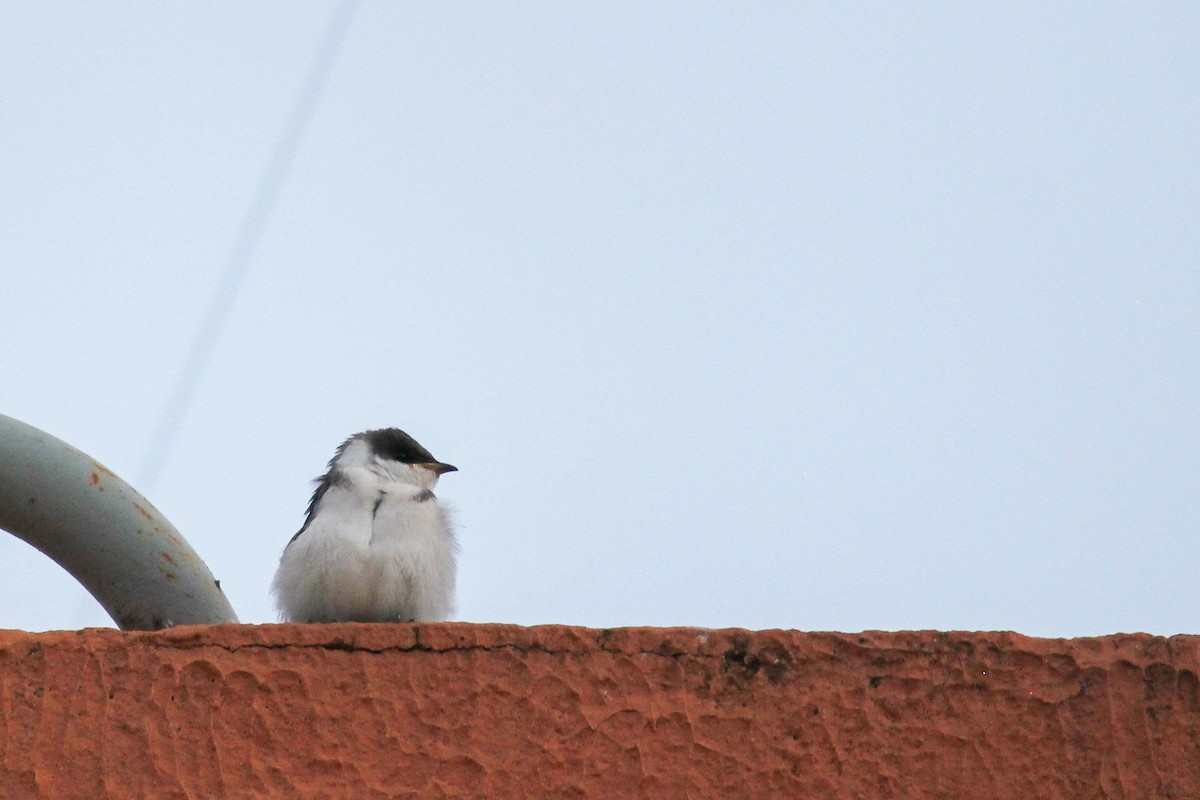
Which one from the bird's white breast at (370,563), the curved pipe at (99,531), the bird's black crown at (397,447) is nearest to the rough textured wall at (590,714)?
the curved pipe at (99,531)

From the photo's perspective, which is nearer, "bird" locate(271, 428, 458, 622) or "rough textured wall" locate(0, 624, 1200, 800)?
"rough textured wall" locate(0, 624, 1200, 800)

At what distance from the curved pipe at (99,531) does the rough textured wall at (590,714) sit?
16.9 inches

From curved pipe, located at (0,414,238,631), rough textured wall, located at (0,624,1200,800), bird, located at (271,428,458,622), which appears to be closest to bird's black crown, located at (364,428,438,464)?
bird, located at (271,428,458,622)

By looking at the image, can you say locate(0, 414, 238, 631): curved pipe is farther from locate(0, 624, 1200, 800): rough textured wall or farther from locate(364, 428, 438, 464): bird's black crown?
locate(364, 428, 438, 464): bird's black crown

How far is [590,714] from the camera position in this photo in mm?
2375

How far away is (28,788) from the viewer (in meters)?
2.29

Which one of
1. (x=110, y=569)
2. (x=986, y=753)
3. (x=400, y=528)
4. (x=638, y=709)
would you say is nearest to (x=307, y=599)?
(x=400, y=528)

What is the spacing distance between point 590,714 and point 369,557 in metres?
1.39

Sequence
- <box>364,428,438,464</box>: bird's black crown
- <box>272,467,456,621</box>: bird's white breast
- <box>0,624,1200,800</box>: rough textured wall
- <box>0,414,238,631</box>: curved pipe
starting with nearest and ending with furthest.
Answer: <box>0,624,1200,800</box>: rough textured wall → <box>0,414,238,631</box>: curved pipe → <box>272,467,456,621</box>: bird's white breast → <box>364,428,438,464</box>: bird's black crown

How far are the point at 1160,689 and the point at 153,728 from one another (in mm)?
1699

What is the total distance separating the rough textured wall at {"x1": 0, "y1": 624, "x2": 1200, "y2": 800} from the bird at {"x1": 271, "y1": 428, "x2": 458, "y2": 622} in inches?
47.2

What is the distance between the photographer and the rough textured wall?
2.32m

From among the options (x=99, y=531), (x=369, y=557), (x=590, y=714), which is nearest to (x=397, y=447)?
(x=369, y=557)

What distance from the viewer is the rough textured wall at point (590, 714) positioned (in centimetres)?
232
